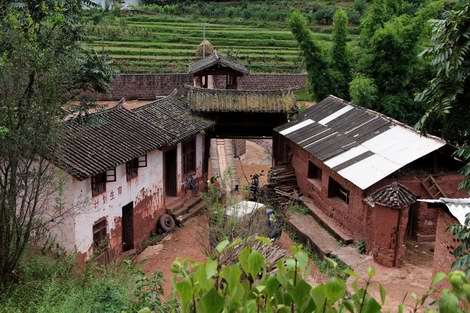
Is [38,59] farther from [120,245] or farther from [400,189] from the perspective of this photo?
[400,189]

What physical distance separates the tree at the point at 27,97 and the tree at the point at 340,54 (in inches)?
541

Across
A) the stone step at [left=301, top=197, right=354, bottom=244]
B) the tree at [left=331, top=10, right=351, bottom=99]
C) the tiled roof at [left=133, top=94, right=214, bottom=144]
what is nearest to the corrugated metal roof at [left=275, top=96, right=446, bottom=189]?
the stone step at [left=301, top=197, right=354, bottom=244]

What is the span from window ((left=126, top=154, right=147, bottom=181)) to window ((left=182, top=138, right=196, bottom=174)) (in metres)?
2.99

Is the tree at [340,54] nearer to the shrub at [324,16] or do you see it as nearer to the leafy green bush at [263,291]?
the leafy green bush at [263,291]

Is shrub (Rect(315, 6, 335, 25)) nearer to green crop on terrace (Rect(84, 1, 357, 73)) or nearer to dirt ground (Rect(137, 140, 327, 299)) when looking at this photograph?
green crop on terrace (Rect(84, 1, 357, 73))

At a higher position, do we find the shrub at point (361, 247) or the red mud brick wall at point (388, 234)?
the red mud brick wall at point (388, 234)

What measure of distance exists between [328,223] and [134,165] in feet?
18.7

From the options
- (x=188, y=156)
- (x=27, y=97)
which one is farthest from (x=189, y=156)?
(x=27, y=97)

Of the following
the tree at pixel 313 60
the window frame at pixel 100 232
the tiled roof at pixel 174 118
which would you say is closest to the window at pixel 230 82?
the tree at pixel 313 60

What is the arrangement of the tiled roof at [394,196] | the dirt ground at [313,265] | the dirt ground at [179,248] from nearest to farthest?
1. the dirt ground at [313,265]
2. the tiled roof at [394,196]
3. the dirt ground at [179,248]

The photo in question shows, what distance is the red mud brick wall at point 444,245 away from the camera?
A: 974 centimetres

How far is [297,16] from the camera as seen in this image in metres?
20.5

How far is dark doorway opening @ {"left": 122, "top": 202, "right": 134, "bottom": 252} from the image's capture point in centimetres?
1423

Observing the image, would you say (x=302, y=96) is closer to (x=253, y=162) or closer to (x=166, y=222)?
(x=253, y=162)
